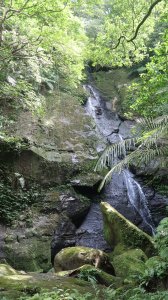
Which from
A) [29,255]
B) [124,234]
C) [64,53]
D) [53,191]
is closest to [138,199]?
[53,191]

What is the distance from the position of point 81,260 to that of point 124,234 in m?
2.07

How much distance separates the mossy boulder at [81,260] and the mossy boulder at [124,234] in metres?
1.43

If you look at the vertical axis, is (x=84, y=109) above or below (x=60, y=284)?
above

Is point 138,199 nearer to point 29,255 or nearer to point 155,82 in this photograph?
point 155,82

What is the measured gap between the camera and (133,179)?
14992 mm

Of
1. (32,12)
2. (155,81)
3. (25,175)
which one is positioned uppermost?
(32,12)

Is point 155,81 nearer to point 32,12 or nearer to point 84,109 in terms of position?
point 32,12

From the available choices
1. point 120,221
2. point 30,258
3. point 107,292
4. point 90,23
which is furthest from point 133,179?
point 90,23

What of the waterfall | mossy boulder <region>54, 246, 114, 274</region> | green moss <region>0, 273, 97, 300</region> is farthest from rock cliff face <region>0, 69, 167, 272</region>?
green moss <region>0, 273, 97, 300</region>

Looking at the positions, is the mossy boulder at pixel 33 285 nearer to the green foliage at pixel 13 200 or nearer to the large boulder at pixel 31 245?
the large boulder at pixel 31 245

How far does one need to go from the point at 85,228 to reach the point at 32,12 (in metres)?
7.82

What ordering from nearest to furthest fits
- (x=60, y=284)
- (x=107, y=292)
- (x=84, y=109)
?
(x=107, y=292), (x=60, y=284), (x=84, y=109)

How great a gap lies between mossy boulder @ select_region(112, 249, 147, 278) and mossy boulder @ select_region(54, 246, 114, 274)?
0.88 ft

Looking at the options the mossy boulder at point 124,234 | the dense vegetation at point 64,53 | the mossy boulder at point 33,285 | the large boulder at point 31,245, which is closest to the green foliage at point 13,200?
the dense vegetation at point 64,53
